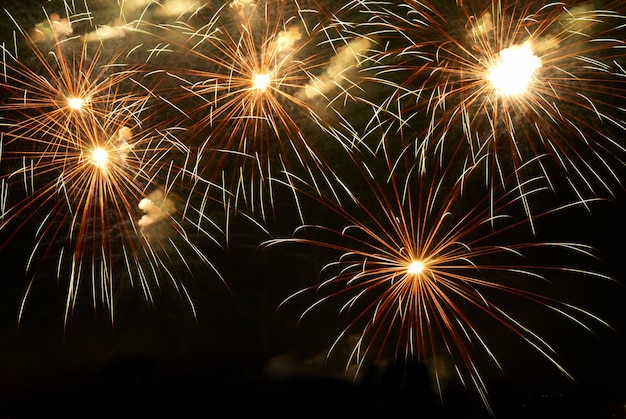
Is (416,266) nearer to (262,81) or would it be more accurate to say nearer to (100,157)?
(262,81)

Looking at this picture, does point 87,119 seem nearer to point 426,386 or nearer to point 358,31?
point 358,31

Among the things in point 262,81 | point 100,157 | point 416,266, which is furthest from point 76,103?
point 416,266

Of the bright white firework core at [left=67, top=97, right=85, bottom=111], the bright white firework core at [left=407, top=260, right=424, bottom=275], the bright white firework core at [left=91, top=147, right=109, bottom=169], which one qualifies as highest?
the bright white firework core at [left=67, top=97, right=85, bottom=111]

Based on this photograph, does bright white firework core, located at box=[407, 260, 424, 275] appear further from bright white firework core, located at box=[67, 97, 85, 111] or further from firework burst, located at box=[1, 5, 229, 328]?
bright white firework core, located at box=[67, 97, 85, 111]

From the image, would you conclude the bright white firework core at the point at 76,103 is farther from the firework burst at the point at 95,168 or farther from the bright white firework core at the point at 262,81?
the bright white firework core at the point at 262,81

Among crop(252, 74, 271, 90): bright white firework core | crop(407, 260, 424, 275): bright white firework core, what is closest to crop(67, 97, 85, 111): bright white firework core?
crop(252, 74, 271, 90): bright white firework core

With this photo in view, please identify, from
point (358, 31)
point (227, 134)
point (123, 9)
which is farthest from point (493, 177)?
point (123, 9)
